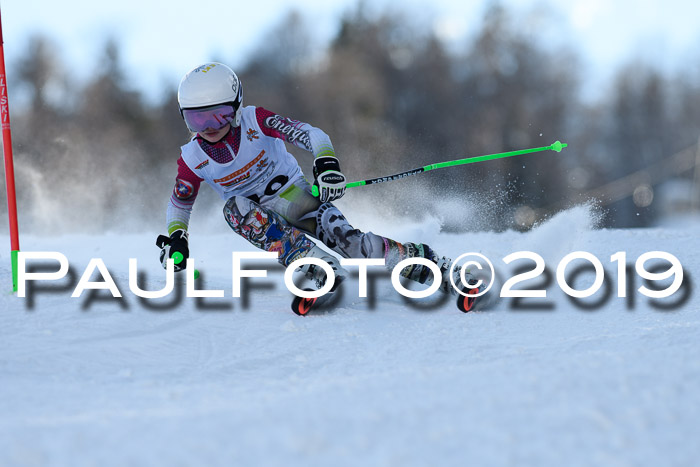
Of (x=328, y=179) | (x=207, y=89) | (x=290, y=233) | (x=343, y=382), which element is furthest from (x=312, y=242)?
(x=343, y=382)

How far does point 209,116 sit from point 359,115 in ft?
53.0

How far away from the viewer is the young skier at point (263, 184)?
3.46m

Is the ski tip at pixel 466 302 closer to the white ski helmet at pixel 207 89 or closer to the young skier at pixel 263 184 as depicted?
the young skier at pixel 263 184

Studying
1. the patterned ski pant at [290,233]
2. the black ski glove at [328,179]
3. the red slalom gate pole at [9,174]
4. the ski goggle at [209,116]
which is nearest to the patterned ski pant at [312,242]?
the patterned ski pant at [290,233]

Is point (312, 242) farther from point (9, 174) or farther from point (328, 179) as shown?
point (9, 174)

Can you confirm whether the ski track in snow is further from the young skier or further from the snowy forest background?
the snowy forest background

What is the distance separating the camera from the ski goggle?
3.45m

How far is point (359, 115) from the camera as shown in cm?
1936

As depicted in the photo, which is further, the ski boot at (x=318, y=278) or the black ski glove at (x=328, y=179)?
the black ski glove at (x=328, y=179)

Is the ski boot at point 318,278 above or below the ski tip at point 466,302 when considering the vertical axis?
above

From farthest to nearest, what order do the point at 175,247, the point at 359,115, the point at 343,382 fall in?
1. the point at 359,115
2. the point at 175,247
3. the point at 343,382

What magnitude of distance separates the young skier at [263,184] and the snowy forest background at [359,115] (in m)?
9.45

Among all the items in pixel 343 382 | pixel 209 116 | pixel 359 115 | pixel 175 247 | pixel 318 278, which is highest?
pixel 359 115

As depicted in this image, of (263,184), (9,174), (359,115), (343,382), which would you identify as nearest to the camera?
(343,382)
